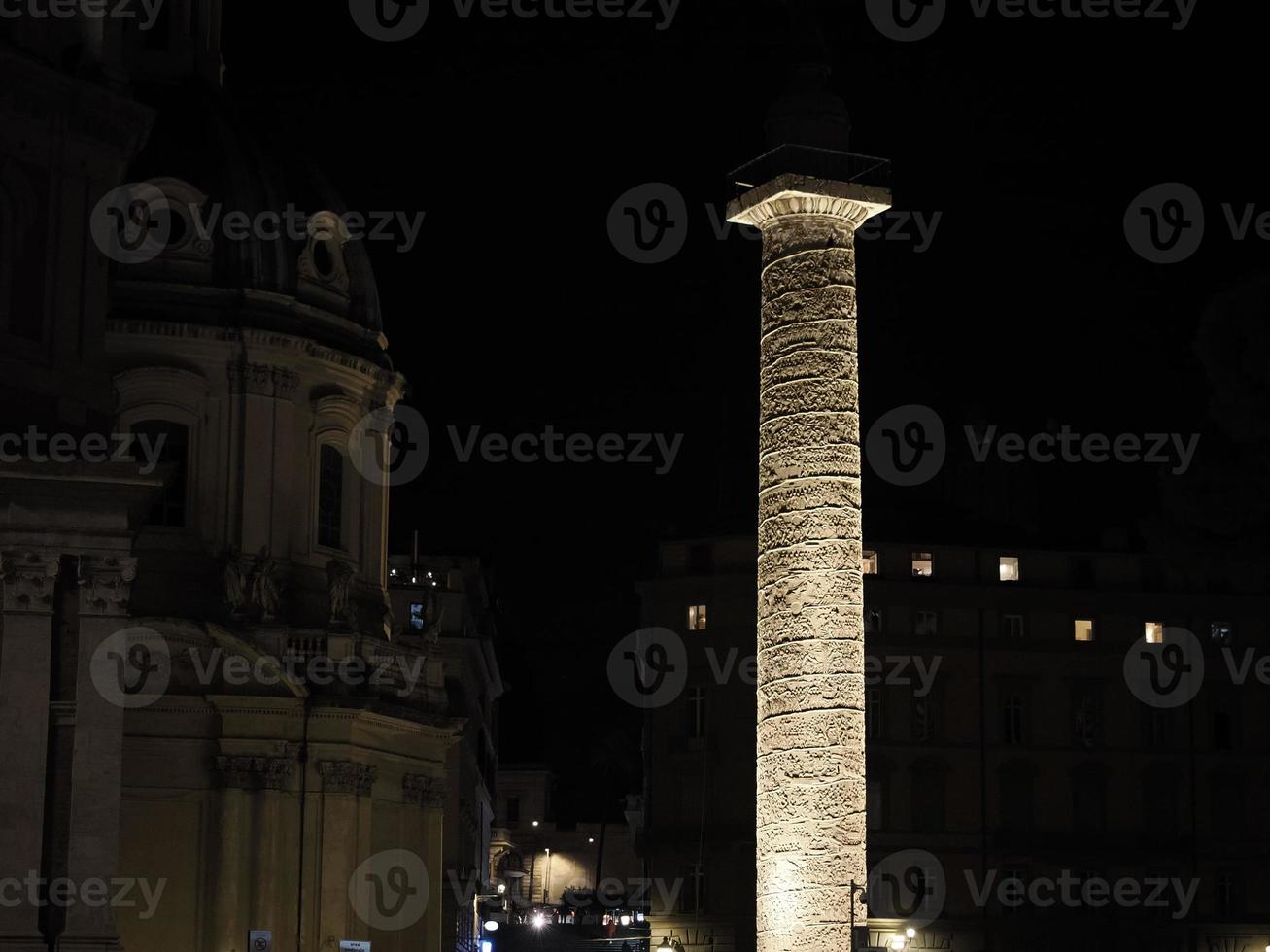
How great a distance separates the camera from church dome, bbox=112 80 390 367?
44281 mm

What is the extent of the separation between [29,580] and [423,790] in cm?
1985

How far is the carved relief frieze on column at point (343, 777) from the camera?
4269 centimetres

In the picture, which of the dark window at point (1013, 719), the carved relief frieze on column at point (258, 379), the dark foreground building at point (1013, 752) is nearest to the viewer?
the carved relief frieze on column at point (258, 379)

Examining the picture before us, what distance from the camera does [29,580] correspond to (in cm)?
2672

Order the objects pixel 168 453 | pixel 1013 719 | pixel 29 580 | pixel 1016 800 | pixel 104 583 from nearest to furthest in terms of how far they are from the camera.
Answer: pixel 29 580
pixel 104 583
pixel 168 453
pixel 1016 800
pixel 1013 719

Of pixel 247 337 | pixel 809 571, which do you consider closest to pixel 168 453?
pixel 247 337

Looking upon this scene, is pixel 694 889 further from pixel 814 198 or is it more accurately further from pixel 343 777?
pixel 814 198

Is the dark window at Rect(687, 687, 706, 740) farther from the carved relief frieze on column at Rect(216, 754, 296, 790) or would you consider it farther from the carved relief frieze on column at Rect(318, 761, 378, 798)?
the carved relief frieze on column at Rect(216, 754, 296, 790)

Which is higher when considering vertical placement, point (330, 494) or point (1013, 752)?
point (330, 494)

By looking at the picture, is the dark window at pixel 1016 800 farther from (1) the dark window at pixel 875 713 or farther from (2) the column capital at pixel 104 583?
(2) the column capital at pixel 104 583

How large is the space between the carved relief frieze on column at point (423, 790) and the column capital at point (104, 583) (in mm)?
18957

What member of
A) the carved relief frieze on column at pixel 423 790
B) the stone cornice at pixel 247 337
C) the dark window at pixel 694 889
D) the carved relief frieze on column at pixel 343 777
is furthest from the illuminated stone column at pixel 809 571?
the dark window at pixel 694 889

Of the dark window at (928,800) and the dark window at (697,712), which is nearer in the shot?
the dark window at (928,800)

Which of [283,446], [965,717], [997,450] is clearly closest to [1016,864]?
[965,717]
